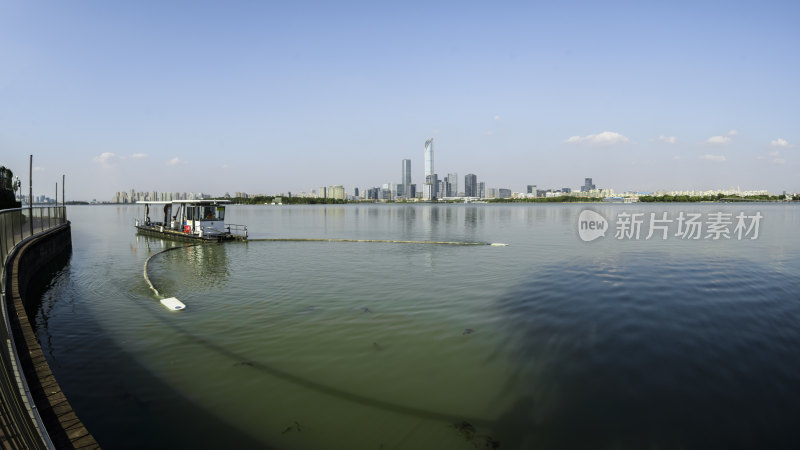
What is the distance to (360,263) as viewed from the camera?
26688 mm

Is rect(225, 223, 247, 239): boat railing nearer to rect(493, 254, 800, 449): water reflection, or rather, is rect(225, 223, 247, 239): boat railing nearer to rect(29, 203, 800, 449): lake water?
rect(29, 203, 800, 449): lake water

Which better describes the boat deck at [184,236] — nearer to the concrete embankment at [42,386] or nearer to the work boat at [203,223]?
the work boat at [203,223]

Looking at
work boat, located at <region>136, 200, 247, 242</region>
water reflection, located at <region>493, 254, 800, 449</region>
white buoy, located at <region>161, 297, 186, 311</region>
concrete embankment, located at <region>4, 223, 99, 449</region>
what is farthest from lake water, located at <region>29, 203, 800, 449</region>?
work boat, located at <region>136, 200, 247, 242</region>

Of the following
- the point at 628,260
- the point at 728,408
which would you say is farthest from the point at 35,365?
the point at 628,260

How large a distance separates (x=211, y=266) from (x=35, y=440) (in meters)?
22.0

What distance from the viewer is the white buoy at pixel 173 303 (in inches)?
593

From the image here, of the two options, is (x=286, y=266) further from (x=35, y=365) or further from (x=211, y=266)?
(x=35, y=365)

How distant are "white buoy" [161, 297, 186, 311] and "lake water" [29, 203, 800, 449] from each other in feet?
1.09

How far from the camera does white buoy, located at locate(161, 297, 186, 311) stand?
15.1 metres

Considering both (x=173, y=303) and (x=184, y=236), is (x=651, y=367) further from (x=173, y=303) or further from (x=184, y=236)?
(x=184, y=236)

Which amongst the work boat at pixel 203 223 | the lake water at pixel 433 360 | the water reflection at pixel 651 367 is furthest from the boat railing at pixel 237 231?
the water reflection at pixel 651 367

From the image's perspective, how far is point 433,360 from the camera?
33.9ft

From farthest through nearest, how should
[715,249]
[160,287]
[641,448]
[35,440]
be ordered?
[715,249]
[160,287]
[641,448]
[35,440]

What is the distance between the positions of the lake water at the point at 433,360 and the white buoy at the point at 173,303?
0.33 meters
